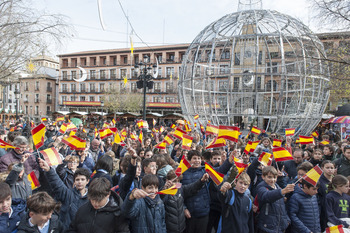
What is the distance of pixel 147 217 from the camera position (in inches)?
96.5

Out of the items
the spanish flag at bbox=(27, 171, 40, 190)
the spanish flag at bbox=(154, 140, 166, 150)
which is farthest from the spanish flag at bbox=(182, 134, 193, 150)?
the spanish flag at bbox=(27, 171, 40, 190)

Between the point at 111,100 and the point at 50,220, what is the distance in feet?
111

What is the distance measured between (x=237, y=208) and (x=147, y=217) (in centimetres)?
105

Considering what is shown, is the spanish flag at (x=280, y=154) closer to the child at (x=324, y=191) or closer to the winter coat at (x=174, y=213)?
the child at (x=324, y=191)

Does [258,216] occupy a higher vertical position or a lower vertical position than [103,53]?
lower

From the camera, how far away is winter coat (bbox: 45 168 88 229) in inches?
106

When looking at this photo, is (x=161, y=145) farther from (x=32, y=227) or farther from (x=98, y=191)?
(x=32, y=227)

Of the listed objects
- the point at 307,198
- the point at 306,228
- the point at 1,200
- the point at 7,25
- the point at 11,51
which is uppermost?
the point at 7,25

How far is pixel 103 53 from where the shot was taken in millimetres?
43438

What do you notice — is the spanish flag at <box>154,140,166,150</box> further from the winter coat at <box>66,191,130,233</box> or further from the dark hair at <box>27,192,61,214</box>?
the dark hair at <box>27,192,61,214</box>

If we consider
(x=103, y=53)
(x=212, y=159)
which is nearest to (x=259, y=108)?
(x=212, y=159)

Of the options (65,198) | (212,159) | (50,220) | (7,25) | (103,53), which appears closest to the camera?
(50,220)

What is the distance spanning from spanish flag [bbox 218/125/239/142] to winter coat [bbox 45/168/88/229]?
2702 mm

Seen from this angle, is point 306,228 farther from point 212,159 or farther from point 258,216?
point 212,159
